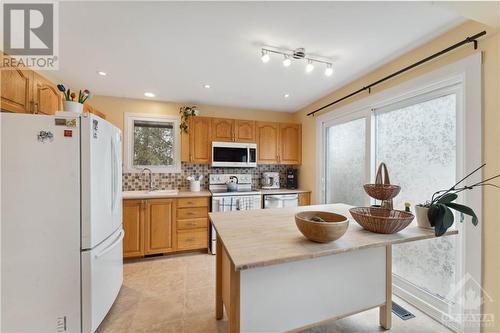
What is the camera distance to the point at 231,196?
298 centimetres

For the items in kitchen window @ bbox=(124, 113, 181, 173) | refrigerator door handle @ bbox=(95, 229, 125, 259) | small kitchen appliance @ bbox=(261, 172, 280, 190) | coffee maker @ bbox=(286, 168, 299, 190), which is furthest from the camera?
coffee maker @ bbox=(286, 168, 299, 190)

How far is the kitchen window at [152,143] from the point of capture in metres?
3.16

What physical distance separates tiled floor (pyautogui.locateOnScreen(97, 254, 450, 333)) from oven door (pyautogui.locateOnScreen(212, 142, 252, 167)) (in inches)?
62.1

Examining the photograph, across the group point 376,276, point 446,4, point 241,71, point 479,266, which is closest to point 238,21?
point 241,71

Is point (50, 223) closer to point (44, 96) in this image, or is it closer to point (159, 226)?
point (159, 226)

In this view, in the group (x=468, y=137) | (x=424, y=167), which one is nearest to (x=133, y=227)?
(x=424, y=167)

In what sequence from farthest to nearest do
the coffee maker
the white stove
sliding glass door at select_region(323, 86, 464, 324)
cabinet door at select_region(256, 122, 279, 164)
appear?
the coffee maker, cabinet door at select_region(256, 122, 279, 164), the white stove, sliding glass door at select_region(323, 86, 464, 324)

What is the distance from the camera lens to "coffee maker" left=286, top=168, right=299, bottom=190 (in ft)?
12.4

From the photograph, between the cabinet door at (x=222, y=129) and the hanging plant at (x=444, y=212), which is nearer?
the hanging plant at (x=444, y=212)

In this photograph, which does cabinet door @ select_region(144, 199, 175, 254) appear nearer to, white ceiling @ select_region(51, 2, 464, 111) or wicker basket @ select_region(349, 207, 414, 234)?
white ceiling @ select_region(51, 2, 464, 111)

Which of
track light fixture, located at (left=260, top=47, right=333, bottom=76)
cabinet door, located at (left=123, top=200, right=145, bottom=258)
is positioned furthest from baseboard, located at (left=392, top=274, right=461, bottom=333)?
cabinet door, located at (left=123, top=200, right=145, bottom=258)

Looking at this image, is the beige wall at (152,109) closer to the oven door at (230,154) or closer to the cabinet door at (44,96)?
the oven door at (230,154)

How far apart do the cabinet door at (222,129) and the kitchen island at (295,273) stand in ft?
6.51

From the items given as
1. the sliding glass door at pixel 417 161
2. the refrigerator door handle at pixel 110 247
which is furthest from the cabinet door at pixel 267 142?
the refrigerator door handle at pixel 110 247
